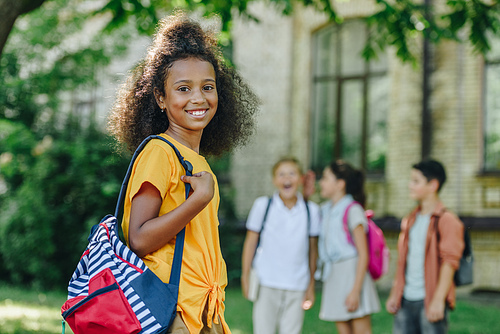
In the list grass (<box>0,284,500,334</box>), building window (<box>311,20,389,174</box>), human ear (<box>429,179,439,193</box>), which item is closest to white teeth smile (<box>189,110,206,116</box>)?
human ear (<box>429,179,439,193</box>)

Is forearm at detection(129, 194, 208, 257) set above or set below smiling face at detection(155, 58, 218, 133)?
below

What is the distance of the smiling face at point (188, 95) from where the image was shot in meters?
2.59

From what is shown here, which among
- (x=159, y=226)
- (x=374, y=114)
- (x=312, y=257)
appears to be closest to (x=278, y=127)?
(x=374, y=114)

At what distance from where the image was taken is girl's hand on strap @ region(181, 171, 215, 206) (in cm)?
238

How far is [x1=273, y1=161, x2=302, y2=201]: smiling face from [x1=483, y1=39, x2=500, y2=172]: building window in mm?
6074

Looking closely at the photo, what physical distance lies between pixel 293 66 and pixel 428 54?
2.81 m

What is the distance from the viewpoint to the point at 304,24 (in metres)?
12.9

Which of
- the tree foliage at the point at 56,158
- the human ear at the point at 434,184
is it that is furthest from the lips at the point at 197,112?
the tree foliage at the point at 56,158

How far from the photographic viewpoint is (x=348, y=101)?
41.3ft

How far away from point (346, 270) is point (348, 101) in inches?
280

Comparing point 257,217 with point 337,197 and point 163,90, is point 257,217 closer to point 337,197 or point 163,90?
point 337,197

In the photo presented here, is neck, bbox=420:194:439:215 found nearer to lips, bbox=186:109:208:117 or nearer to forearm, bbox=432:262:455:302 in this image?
forearm, bbox=432:262:455:302

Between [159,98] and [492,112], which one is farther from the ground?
[492,112]

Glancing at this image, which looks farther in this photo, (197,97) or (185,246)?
(197,97)
